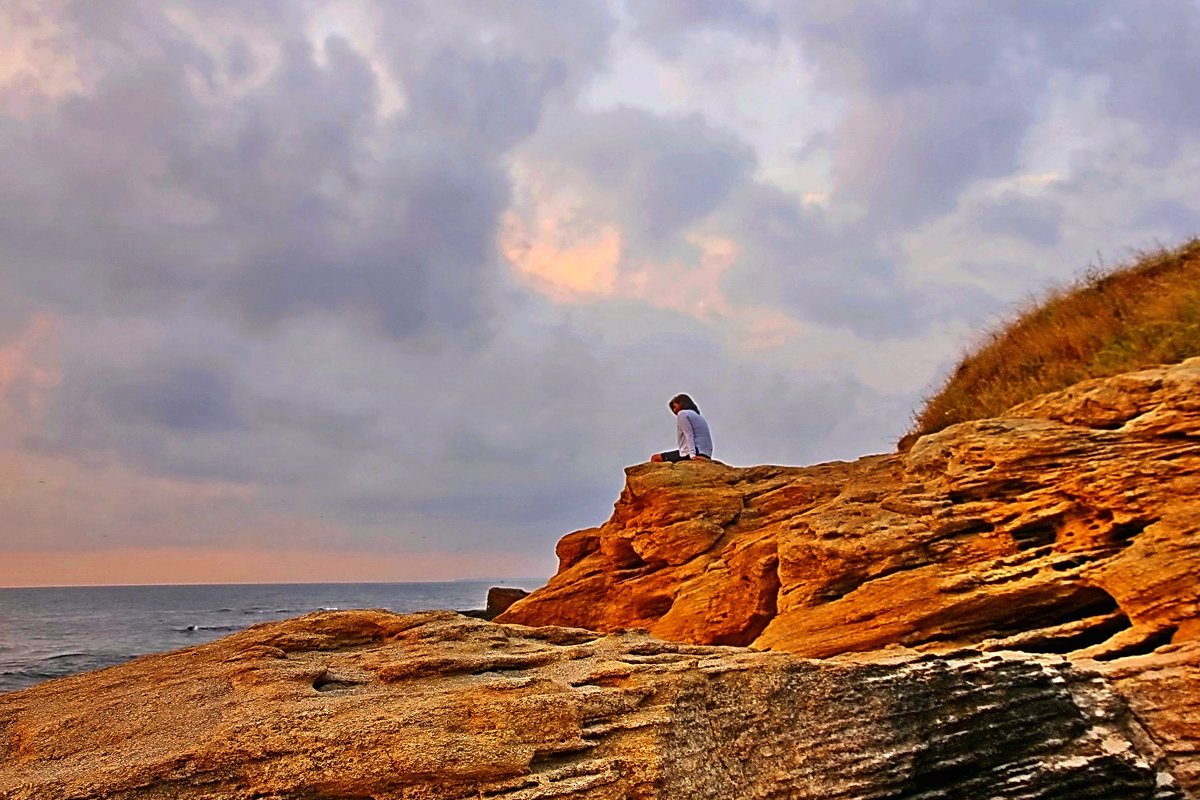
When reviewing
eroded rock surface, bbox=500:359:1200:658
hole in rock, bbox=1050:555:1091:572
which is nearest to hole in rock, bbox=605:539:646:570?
eroded rock surface, bbox=500:359:1200:658

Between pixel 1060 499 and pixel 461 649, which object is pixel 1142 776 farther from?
pixel 461 649

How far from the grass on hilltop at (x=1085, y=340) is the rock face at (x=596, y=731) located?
6992 mm

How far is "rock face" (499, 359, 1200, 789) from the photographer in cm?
935

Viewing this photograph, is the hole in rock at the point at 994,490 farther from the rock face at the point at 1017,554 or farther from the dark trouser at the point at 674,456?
the dark trouser at the point at 674,456

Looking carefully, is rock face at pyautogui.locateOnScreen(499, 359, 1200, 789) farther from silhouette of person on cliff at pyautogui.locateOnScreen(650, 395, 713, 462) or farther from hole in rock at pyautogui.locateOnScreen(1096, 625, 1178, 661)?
silhouette of person on cliff at pyautogui.locateOnScreen(650, 395, 713, 462)

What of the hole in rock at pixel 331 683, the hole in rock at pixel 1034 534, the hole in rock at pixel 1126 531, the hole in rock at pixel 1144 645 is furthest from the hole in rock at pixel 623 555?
the hole in rock at pixel 1144 645

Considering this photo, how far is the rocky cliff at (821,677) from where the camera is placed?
7254 mm

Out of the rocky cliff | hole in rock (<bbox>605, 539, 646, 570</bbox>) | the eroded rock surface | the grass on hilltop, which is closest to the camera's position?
the rocky cliff

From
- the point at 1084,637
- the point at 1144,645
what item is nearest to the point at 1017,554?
the point at 1084,637

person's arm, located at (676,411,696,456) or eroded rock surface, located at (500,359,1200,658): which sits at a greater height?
person's arm, located at (676,411,696,456)

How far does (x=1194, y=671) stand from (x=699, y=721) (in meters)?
5.18

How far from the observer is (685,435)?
17422mm

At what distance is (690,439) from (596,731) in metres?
10.1

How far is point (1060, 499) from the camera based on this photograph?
1059cm
